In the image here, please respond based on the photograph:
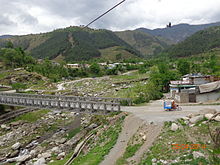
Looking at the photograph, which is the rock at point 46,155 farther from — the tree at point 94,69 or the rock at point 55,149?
the tree at point 94,69

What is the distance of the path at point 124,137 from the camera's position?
11.4 meters

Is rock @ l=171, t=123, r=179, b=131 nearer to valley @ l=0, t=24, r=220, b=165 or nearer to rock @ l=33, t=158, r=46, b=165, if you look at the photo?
valley @ l=0, t=24, r=220, b=165

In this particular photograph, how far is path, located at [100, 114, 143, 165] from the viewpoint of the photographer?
11.4 m

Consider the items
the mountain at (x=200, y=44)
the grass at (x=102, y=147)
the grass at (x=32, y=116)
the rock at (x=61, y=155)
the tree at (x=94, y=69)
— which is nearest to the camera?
the grass at (x=102, y=147)

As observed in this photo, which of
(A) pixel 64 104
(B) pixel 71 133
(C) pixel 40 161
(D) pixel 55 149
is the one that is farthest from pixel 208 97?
(C) pixel 40 161

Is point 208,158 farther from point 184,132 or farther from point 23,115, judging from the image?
point 23,115

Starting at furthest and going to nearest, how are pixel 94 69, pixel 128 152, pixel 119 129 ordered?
pixel 94 69 → pixel 119 129 → pixel 128 152

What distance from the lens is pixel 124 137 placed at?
14.0 meters

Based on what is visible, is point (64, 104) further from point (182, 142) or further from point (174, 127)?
point (182, 142)

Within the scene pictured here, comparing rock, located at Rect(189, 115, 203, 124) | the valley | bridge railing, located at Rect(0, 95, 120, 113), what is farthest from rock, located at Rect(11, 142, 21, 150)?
rock, located at Rect(189, 115, 203, 124)

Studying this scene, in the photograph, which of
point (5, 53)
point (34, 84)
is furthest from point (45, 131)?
point (5, 53)

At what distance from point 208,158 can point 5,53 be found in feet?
283

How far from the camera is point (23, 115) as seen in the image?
108ft

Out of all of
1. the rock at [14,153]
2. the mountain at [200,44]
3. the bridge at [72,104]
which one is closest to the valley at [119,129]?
the bridge at [72,104]
